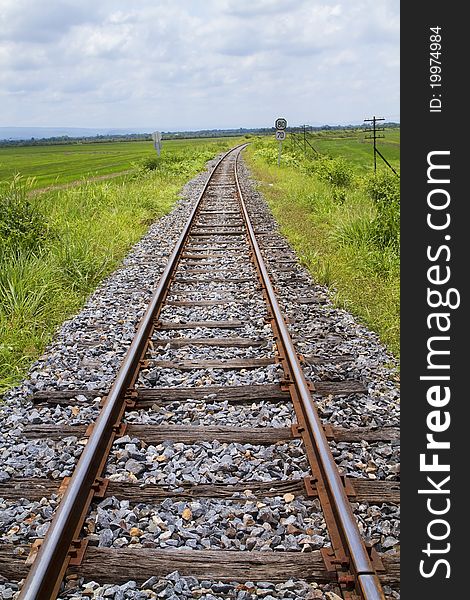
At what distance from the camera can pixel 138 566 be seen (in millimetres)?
2873

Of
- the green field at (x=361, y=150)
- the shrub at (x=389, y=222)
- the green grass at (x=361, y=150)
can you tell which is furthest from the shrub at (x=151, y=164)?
the shrub at (x=389, y=222)

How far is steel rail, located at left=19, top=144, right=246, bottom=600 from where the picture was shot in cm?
268

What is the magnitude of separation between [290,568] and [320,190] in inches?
573

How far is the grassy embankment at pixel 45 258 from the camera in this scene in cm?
612

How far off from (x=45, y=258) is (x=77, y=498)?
5.88m

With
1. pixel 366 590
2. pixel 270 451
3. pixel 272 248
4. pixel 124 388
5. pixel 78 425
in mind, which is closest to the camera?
pixel 366 590

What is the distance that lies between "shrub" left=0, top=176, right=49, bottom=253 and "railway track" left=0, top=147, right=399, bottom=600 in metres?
3.27

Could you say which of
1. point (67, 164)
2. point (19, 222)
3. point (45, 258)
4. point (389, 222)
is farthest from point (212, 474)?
point (67, 164)

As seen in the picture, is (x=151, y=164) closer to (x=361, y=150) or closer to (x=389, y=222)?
(x=389, y=222)

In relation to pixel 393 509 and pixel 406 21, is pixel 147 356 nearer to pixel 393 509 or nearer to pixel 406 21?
pixel 393 509

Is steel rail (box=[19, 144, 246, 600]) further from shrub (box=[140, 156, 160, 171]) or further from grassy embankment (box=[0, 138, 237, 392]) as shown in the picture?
shrub (box=[140, 156, 160, 171])

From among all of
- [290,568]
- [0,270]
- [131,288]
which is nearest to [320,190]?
[131,288]

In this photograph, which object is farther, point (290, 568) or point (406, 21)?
point (406, 21)

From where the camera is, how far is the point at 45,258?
8617mm
